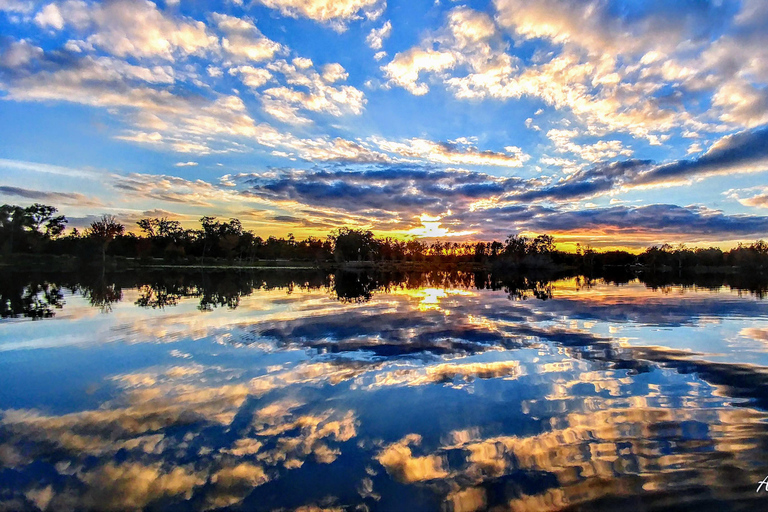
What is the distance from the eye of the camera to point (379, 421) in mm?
6293

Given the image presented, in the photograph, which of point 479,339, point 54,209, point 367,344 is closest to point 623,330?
point 479,339

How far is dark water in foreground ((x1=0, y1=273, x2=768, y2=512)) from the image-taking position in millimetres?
4363

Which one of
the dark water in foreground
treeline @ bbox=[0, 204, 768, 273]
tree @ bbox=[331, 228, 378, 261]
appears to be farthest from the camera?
tree @ bbox=[331, 228, 378, 261]

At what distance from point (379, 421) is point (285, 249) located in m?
141

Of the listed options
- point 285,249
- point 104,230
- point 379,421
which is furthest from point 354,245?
point 379,421

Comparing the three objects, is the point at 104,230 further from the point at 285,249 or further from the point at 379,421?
the point at 379,421

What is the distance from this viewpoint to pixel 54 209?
321 feet

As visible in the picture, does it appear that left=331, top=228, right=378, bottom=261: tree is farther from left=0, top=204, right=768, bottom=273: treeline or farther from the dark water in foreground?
the dark water in foreground

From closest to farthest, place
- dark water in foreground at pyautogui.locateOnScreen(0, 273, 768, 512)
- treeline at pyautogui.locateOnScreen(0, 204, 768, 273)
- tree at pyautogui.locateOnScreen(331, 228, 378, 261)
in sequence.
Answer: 1. dark water in foreground at pyautogui.locateOnScreen(0, 273, 768, 512)
2. treeline at pyautogui.locateOnScreen(0, 204, 768, 273)
3. tree at pyautogui.locateOnScreen(331, 228, 378, 261)

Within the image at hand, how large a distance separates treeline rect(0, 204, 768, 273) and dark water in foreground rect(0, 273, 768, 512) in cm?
9210

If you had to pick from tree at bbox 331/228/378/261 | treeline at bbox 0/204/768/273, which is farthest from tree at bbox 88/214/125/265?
tree at bbox 331/228/378/261

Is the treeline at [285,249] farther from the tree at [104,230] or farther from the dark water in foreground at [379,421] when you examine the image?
the dark water in foreground at [379,421]

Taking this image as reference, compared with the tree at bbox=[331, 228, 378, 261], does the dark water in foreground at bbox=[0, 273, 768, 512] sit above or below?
below

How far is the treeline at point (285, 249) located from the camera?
87312mm
